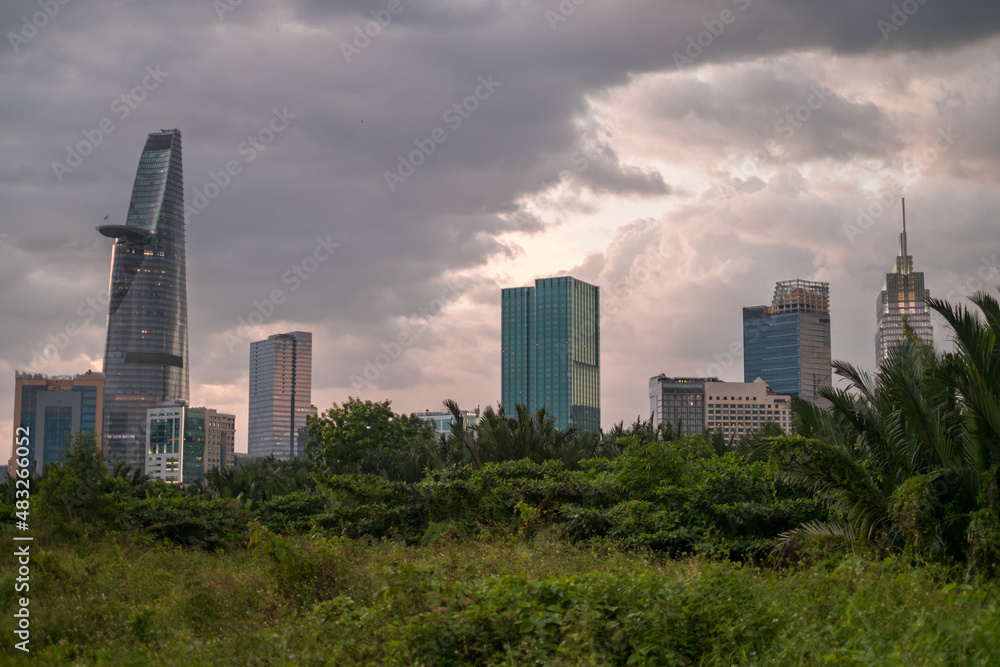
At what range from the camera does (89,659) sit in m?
6.81

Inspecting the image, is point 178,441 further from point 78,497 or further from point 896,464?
point 896,464

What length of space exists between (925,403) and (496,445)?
1433cm

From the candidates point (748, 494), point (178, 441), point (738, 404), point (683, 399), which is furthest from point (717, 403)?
point (748, 494)

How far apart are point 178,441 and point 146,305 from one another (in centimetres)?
3195

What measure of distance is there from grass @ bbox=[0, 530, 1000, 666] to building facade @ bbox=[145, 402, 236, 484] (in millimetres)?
174943

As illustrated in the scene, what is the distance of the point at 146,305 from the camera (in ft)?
604

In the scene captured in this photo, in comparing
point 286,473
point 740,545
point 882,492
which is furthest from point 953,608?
point 286,473

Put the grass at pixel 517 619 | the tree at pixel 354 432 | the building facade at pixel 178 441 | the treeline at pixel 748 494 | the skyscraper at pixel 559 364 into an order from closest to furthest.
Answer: the grass at pixel 517 619 < the treeline at pixel 748 494 < the tree at pixel 354 432 < the building facade at pixel 178 441 < the skyscraper at pixel 559 364

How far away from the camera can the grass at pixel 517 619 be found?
5961 mm

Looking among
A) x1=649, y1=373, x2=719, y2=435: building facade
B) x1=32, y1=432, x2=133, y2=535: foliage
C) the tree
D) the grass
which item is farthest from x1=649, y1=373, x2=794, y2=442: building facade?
the grass

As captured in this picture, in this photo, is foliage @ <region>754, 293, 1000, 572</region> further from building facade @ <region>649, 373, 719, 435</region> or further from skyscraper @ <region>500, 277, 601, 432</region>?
building facade @ <region>649, 373, 719, 435</region>

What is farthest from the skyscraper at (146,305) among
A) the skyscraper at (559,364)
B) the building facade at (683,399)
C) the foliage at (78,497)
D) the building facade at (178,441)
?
the foliage at (78,497)

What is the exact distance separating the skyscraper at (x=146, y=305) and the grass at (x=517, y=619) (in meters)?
191

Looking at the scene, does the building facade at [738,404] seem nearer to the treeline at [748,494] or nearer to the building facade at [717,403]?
the building facade at [717,403]
